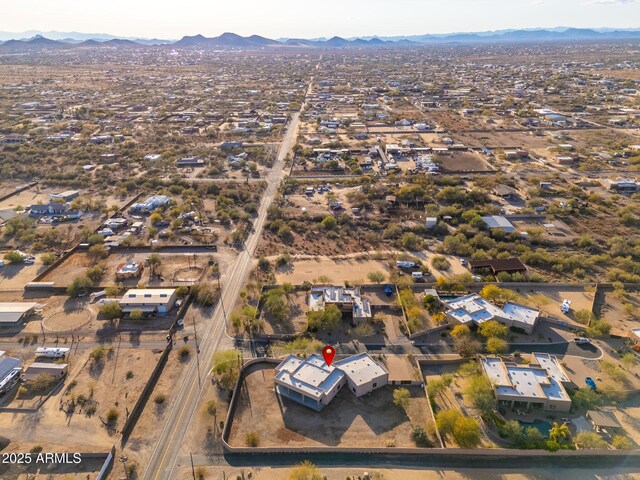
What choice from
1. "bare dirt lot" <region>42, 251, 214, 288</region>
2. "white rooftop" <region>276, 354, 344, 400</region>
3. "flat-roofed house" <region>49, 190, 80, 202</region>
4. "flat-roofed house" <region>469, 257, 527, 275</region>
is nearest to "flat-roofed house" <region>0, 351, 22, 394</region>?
"bare dirt lot" <region>42, 251, 214, 288</region>

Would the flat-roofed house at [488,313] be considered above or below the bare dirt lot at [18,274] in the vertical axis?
above

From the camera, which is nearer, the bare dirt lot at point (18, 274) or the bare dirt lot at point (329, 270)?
the bare dirt lot at point (18, 274)

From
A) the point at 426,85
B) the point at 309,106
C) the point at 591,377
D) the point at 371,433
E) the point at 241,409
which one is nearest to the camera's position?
the point at 371,433

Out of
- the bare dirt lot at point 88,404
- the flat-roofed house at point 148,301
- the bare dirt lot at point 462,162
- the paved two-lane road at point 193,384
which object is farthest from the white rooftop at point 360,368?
the bare dirt lot at point 462,162

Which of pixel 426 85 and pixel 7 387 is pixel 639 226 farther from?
pixel 426 85

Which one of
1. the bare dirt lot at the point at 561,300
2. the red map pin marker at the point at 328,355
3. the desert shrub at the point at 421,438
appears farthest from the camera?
the bare dirt lot at the point at 561,300

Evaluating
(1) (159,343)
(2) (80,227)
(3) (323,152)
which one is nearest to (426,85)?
(3) (323,152)

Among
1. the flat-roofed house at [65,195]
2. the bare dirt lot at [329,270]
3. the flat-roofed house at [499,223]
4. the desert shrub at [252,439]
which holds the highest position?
the desert shrub at [252,439]

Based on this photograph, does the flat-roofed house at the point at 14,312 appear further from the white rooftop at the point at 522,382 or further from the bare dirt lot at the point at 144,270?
the white rooftop at the point at 522,382
